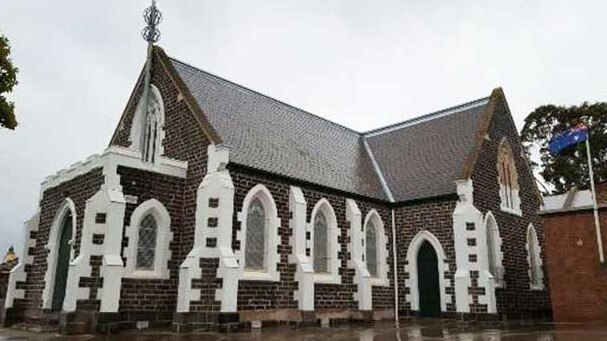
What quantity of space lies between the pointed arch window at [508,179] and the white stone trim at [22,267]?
21495mm

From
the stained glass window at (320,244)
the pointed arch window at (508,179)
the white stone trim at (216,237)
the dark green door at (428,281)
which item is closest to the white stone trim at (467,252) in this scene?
the dark green door at (428,281)

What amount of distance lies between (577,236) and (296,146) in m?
12.5

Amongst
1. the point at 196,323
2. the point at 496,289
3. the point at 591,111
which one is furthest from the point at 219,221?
the point at 591,111

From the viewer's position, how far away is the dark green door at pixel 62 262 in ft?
57.5

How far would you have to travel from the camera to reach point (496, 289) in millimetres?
22188

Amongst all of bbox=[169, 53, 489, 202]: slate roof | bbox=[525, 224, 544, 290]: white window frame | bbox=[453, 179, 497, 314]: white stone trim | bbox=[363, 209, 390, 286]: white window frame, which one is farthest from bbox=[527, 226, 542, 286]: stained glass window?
bbox=[363, 209, 390, 286]: white window frame

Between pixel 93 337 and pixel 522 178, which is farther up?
pixel 522 178

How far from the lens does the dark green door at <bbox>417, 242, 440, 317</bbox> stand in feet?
74.3

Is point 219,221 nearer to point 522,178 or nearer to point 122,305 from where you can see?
point 122,305

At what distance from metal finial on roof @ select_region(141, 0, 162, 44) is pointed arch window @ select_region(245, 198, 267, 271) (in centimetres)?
935

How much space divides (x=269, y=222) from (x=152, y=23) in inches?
428

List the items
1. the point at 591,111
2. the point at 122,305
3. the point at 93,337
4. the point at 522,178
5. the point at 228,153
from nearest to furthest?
the point at 93,337
the point at 122,305
the point at 228,153
the point at 522,178
the point at 591,111

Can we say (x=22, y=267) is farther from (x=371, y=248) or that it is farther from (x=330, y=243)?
(x=371, y=248)

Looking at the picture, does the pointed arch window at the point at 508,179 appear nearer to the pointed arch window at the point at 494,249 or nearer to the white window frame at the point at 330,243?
the pointed arch window at the point at 494,249
